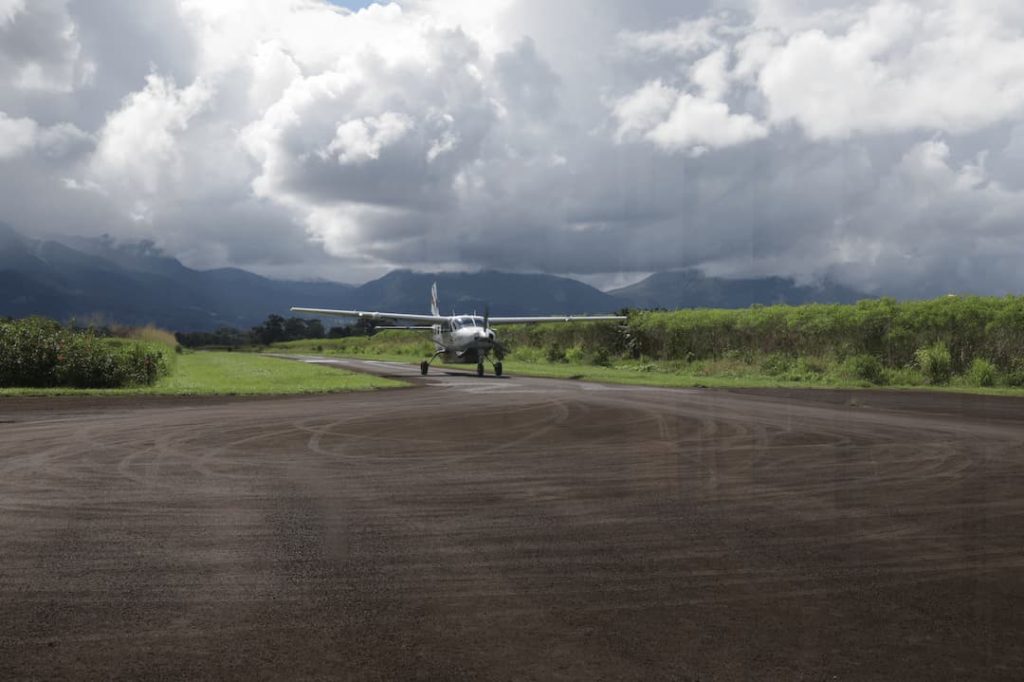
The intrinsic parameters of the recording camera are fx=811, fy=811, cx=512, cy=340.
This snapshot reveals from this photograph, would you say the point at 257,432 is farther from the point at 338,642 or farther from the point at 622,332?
the point at 622,332

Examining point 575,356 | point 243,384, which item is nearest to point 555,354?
point 575,356

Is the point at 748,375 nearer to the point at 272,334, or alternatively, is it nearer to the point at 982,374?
the point at 982,374

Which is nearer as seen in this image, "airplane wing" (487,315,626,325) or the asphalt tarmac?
the asphalt tarmac

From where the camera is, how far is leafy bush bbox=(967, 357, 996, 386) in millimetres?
27250

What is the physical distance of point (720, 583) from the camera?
5.88 metres

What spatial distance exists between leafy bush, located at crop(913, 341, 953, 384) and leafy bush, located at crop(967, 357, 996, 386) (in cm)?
93

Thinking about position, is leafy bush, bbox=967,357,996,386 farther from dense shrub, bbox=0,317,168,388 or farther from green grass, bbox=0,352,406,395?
dense shrub, bbox=0,317,168,388

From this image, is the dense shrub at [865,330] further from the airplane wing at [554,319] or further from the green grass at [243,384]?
the green grass at [243,384]

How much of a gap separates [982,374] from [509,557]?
85.9ft

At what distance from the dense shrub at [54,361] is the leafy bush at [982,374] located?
2772 cm

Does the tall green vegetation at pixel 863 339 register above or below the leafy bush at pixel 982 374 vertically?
above

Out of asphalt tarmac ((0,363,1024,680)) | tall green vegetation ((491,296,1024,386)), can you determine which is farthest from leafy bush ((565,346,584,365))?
asphalt tarmac ((0,363,1024,680))

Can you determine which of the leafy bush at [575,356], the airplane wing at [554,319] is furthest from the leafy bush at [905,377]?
the leafy bush at [575,356]

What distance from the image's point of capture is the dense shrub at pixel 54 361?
24.5 m
